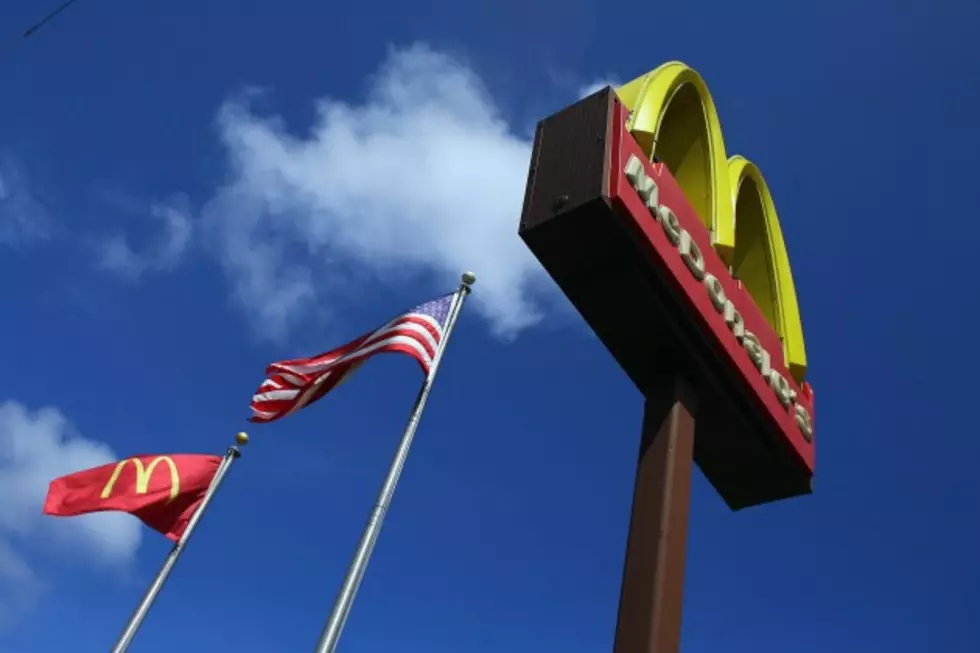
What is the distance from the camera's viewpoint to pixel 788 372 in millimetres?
7121

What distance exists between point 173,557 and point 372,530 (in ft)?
16.6

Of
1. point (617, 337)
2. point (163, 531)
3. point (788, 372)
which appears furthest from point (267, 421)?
point (788, 372)

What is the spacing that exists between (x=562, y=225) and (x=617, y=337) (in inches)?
37.0

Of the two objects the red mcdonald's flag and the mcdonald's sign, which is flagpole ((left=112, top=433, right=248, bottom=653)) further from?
the mcdonald's sign

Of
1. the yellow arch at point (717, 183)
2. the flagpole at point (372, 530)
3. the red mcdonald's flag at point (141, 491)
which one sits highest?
the yellow arch at point (717, 183)

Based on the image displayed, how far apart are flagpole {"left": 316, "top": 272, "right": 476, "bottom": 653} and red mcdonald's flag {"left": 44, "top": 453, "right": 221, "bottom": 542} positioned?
178 inches

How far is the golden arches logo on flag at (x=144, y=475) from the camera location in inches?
407

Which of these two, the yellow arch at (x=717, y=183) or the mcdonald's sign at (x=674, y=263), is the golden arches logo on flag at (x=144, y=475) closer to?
Result: the mcdonald's sign at (x=674, y=263)

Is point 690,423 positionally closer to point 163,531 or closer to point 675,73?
point 675,73

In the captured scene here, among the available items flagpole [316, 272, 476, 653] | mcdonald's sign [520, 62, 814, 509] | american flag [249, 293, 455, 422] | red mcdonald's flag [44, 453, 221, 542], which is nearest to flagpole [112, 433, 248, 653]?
red mcdonald's flag [44, 453, 221, 542]

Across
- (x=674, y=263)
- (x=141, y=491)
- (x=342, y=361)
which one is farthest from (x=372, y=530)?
(x=141, y=491)

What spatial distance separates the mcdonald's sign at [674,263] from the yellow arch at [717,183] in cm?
1

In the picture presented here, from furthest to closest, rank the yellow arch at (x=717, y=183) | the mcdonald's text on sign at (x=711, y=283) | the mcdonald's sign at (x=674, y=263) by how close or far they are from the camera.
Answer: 1. the yellow arch at (x=717, y=183)
2. the mcdonald's text on sign at (x=711, y=283)
3. the mcdonald's sign at (x=674, y=263)

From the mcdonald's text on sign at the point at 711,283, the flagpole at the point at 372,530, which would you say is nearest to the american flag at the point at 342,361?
the flagpole at the point at 372,530
